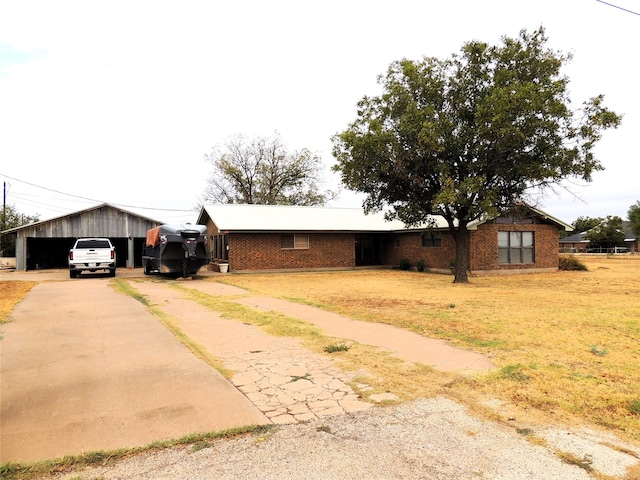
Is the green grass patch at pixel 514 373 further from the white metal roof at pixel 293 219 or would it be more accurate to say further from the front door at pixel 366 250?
the front door at pixel 366 250

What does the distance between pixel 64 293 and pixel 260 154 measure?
3514cm

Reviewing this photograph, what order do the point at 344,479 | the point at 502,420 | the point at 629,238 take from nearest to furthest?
1. the point at 344,479
2. the point at 502,420
3. the point at 629,238

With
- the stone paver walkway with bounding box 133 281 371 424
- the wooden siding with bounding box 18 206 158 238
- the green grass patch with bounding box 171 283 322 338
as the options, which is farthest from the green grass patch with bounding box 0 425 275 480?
the wooden siding with bounding box 18 206 158 238

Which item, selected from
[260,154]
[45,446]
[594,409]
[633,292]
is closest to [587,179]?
[633,292]

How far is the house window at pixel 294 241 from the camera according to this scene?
87.6 ft

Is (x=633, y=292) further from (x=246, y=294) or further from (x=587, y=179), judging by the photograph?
(x=246, y=294)

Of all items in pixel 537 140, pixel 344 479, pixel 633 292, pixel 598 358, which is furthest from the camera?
pixel 537 140

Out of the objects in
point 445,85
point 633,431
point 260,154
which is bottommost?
point 633,431

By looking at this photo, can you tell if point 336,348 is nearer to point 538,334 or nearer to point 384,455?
point 384,455

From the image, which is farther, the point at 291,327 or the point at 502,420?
the point at 291,327

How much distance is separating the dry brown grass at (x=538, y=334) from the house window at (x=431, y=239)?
874cm

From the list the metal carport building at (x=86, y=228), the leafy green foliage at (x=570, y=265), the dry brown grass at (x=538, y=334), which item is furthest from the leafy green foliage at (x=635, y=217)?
the metal carport building at (x=86, y=228)

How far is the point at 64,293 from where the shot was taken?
15422 mm

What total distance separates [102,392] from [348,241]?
79.4 feet
